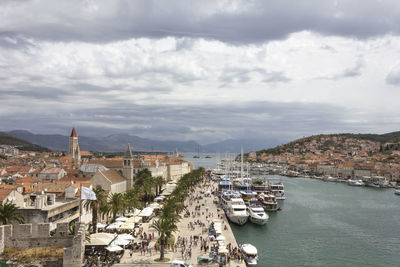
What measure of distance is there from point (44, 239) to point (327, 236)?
137 feet

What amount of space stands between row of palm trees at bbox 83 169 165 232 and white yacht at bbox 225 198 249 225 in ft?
50.6

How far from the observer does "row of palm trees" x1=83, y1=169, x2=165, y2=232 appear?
41.5 meters

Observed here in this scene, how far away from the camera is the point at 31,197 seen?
45.1 m

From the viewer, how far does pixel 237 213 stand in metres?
57.7

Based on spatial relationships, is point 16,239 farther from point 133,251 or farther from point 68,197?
point 68,197

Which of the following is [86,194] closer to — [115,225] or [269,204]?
[115,225]

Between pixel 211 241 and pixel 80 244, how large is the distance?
68.3ft

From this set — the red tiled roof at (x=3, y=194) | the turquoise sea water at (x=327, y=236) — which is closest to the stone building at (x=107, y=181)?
the red tiled roof at (x=3, y=194)

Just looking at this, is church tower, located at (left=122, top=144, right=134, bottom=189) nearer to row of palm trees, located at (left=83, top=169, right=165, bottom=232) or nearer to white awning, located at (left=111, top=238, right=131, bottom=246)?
row of palm trees, located at (left=83, top=169, right=165, bottom=232)

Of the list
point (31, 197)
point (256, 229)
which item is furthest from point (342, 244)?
point (31, 197)

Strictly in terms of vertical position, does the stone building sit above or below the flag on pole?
below

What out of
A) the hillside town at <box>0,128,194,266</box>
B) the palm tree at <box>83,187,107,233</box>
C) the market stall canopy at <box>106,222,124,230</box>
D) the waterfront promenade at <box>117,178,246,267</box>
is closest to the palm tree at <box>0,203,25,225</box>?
the hillside town at <box>0,128,194,266</box>

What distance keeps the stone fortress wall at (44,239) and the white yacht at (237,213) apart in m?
35.2

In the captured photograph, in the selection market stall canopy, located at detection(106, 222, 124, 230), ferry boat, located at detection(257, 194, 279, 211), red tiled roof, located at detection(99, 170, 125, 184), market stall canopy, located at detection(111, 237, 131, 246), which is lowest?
ferry boat, located at detection(257, 194, 279, 211)
